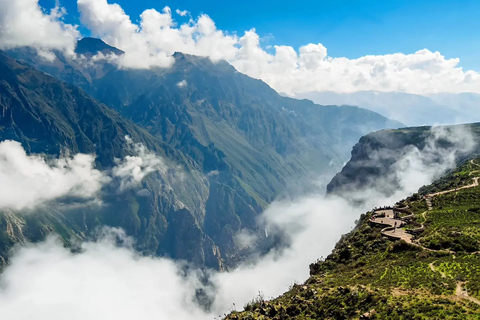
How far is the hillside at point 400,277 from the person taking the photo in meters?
47.3

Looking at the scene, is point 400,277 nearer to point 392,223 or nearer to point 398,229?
point 398,229

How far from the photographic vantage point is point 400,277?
58.4 meters

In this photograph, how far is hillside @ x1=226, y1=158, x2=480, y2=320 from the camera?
4729 centimetres

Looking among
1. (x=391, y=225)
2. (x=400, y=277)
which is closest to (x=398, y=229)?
(x=391, y=225)

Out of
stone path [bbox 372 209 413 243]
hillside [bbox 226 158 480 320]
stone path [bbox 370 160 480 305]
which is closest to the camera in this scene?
hillside [bbox 226 158 480 320]

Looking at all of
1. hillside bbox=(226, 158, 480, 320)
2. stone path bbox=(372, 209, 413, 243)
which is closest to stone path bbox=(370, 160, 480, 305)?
stone path bbox=(372, 209, 413, 243)

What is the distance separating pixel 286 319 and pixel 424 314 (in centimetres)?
1964

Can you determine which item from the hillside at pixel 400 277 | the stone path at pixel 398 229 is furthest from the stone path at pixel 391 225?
the hillside at pixel 400 277

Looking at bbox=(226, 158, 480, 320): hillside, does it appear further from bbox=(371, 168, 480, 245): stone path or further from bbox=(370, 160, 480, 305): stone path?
bbox=(371, 168, 480, 245): stone path

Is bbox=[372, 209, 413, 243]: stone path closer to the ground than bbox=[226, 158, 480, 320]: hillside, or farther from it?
farther from it

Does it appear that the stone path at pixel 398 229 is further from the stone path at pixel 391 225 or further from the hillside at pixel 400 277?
the hillside at pixel 400 277

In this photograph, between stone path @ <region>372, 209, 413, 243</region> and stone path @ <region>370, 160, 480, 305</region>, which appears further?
stone path @ <region>372, 209, 413, 243</region>

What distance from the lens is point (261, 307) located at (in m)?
57.3

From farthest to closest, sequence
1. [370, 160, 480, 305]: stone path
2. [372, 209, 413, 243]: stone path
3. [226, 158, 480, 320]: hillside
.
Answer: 1. [372, 209, 413, 243]: stone path
2. [370, 160, 480, 305]: stone path
3. [226, 158, 480, 320]: hillside
